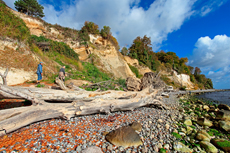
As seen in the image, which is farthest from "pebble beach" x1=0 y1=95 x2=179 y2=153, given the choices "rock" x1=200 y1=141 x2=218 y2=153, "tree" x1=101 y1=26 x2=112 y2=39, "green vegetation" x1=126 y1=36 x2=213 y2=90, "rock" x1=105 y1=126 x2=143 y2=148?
"green vegetation" x1=126 y1=36 x2=213 y2=90

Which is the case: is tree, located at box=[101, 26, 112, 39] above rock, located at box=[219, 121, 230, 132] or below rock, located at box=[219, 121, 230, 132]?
above

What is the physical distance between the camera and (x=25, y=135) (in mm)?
2766

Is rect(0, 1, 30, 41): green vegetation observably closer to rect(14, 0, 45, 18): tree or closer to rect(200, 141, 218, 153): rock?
rect(14, 0, 45, 18): tree

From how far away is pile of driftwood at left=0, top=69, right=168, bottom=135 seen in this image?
289 centimetres

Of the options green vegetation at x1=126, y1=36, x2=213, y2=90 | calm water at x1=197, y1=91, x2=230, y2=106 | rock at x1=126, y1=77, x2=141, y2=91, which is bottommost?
calm water at x1=197, y1=91, x2=230, y2=106

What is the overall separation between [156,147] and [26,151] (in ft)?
10.3

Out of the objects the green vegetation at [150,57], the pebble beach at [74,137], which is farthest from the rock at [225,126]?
the green vegetation at [150,57]

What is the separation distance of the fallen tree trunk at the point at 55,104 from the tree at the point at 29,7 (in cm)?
2152

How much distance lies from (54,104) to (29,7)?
75.4 feet

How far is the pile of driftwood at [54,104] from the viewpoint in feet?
9.50

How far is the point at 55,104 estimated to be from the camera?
3.72 m

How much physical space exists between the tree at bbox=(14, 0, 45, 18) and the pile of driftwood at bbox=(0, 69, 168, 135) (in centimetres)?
2149

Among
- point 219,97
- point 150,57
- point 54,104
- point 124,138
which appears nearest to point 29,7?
point 54,104

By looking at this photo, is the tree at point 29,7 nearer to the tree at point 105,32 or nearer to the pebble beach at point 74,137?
the tree at point 105,32
